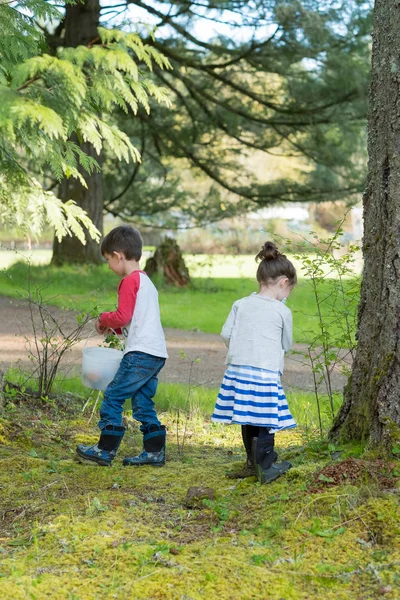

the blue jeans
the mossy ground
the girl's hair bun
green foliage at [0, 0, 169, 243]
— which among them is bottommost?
the mossy ground

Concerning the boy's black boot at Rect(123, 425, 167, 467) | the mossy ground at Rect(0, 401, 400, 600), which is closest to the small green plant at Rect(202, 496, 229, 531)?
the mossy ground at Rect(0, 401, 400, 600)

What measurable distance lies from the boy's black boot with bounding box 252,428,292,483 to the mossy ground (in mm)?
71

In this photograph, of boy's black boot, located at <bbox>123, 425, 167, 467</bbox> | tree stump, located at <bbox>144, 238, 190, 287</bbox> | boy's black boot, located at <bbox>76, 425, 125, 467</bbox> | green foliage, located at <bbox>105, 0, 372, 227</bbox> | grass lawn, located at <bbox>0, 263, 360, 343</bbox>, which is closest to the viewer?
boy's black boot, located at <bbox>76, 425, 125, 467</bbox>

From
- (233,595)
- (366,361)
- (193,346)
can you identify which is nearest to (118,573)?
(233,595)

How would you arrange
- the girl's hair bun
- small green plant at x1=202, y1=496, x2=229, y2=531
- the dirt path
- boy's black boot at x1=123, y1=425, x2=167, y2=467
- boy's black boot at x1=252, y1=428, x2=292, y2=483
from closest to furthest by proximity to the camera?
1. small green plant at x1=202, y1=496, x2=229, y2=531
2. boy's black boot at x1=252, y1=428, x2=292, y2=483
3. the girl's hair bun
4. boy's black boot at x1=123, y1=425, x2=167, y2=467
5. the dirt path

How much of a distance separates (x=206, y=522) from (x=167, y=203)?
14760mm

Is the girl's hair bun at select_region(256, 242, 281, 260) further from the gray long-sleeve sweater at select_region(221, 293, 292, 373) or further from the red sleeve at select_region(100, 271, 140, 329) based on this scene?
the red sleeve at select_region(100, 271, 140, 329)

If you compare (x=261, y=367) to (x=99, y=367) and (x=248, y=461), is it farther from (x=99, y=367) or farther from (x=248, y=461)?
(x=99, y=367)

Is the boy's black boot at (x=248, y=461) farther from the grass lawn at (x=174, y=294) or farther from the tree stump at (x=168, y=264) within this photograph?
the tree stump at (x=168, y=264)

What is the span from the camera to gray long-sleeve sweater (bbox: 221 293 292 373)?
3.61 metres

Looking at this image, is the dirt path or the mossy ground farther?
the dirt path

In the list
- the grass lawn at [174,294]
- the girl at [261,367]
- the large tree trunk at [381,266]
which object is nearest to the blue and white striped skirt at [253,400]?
the girl at [261,367]

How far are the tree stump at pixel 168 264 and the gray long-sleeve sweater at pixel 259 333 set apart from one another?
36.3 ft

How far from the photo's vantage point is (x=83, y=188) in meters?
15.0
